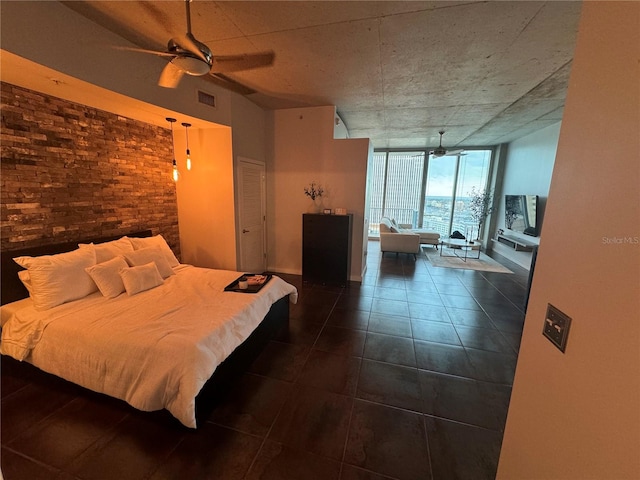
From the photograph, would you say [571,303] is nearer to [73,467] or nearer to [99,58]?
[73,467]

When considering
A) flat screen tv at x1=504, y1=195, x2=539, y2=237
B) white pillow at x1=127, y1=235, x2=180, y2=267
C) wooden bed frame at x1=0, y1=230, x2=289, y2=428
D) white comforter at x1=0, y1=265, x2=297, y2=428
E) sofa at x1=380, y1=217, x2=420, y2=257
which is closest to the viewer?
white comforter at x1=0, y1=265, x2=297, y2=428

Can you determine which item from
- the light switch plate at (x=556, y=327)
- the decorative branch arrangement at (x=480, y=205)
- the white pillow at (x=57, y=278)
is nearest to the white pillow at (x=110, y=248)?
the white pillow at (x=57, y=278)

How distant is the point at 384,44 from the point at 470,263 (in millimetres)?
5138

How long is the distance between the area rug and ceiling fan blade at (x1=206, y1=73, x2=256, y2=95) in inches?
197

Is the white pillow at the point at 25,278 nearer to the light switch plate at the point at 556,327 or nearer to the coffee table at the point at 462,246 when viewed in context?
the light switch plate at the point at 556,327

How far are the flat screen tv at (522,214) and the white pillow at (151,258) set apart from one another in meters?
6.86

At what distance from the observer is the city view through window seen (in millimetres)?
7719

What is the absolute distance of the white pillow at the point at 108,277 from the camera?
2.46 meters

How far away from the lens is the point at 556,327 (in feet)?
2.92

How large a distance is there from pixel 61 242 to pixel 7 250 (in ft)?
1.39

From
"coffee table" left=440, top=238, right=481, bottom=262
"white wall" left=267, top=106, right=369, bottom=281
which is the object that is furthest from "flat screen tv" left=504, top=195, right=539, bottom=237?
"white wall" left=267, top=106, right=369, bottom=281

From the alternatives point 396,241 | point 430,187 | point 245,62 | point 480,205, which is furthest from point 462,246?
point 245,62

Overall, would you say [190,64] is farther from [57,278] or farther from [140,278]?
[57,278]

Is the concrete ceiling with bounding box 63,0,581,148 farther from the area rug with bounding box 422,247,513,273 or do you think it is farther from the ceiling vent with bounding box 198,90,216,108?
the area rug with bounding box 422,247,513,273
